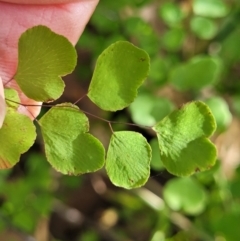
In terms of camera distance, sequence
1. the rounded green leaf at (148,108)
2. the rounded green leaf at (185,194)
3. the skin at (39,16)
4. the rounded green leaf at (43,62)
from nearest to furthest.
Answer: the rounded green leaf at (43,62), the skin at (39,16), the rounded green leaf at (148,108), the rounded green leaf at (185,194)

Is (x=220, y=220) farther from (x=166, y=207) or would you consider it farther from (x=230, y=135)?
(x=230, y=135)

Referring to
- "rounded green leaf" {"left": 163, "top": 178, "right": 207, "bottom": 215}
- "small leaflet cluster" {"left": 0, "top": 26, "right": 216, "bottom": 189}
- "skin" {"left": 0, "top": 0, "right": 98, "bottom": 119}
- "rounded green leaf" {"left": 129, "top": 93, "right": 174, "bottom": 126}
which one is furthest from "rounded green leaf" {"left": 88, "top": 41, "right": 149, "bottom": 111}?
"rounded green leaf" {"left": 163, "top": 178, "right": 207, "bottom": 215}

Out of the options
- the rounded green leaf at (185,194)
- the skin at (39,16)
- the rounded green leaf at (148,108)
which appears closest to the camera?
the skin at (39,16)

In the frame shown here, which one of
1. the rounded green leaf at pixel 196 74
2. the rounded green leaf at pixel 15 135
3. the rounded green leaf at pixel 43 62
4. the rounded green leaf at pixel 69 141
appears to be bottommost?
the rounded green leaf at pixel 196 74

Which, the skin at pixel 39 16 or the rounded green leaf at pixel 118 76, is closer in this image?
the rounded green leaf at pixel 118 76

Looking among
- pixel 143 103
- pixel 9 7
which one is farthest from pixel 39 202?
pixel 9 7

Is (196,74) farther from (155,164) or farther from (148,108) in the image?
(155,164)

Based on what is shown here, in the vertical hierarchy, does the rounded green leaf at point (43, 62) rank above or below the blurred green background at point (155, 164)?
above

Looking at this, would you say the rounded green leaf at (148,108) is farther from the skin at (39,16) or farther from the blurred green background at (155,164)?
the skin at (39,16)

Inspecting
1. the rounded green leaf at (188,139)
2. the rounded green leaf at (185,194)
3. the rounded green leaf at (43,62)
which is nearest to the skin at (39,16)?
the rounded green leaf at (43,62)
